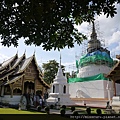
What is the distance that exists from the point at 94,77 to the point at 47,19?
26.3m

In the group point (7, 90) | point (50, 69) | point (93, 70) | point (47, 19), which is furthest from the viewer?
point (50, 69)

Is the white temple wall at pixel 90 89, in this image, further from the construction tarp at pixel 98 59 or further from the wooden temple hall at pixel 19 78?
the wooden temple hall at pixel 19 78

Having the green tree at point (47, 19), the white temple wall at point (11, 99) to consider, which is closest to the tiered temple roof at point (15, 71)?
the white temple wall at point (11, 99)

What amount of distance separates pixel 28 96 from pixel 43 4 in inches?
595

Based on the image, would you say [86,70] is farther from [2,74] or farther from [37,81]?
[2,74]

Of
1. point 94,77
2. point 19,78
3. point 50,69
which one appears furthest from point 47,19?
point 50,69

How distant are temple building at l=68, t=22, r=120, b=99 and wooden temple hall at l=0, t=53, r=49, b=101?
1185cm

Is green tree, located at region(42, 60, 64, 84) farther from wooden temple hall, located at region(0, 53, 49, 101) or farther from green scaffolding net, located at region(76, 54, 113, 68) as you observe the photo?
wooden temple hall, located at region(0, 53, 49, 101)

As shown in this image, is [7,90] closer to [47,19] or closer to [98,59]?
[47,19]

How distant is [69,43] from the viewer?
5273mm

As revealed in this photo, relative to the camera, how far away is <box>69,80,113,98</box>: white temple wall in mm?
27109

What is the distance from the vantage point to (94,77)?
1160 inches

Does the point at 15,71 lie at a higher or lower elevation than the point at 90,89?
higher

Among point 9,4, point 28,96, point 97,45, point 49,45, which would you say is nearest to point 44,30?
point 49,45
